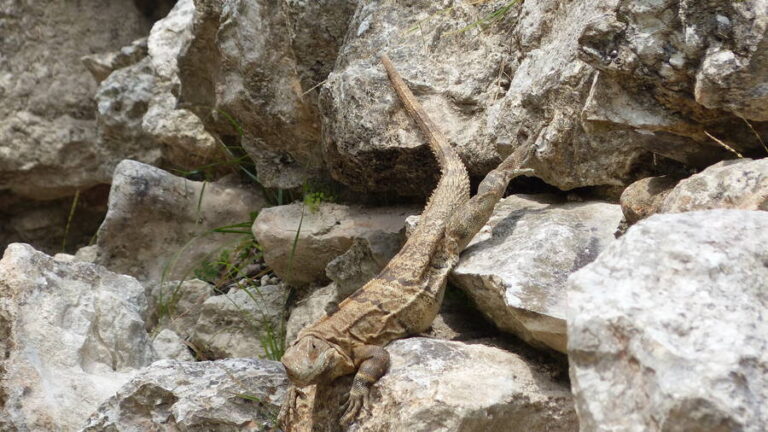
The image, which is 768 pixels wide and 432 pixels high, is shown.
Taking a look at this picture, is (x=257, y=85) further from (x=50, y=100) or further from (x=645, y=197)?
(x=645, y=197)

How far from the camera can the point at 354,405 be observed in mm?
4414

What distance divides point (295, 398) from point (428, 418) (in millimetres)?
960

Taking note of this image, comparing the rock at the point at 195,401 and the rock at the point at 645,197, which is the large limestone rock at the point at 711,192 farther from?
the rock at the point at 195,401

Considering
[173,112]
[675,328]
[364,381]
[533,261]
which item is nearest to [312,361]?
[364,381]

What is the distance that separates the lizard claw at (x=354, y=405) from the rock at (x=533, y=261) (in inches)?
33.7

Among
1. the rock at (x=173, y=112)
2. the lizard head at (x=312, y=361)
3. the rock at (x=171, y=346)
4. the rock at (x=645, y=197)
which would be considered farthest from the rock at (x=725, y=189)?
the rock at (x=173, y=112)

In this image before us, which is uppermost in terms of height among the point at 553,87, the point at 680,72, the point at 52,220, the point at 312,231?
the point at 680,72

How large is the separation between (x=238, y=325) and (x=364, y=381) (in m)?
2.69

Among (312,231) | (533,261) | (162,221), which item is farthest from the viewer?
(162,221)

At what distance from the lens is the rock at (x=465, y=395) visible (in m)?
4.00

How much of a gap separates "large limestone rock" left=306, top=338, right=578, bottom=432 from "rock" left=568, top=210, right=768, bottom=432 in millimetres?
1022

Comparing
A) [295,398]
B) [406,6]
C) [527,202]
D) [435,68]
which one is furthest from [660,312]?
[406,6]

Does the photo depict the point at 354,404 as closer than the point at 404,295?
Yes

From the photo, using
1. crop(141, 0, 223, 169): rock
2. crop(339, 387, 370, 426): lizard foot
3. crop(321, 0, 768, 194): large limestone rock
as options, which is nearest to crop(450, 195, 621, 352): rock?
crop(321, 0, 768, 194): large limestone rock
